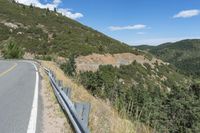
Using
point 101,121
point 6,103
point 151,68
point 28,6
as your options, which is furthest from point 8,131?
point 28,6

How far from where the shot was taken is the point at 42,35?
124 meters

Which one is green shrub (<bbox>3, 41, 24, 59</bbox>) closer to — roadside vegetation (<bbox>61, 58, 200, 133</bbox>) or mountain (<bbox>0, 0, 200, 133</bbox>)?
mountain (<bbox>0, 0, 200, 133</bbox>)

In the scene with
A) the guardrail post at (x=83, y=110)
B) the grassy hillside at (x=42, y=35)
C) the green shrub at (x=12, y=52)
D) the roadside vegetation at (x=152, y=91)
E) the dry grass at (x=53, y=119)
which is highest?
the grassy hillside at (x=42, y=35)

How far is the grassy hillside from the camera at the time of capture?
110 metres

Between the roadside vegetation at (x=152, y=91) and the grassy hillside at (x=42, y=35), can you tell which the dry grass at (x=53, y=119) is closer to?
the roadside vegetation at (x=152, y=91)

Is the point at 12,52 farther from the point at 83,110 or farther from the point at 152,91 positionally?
the point at 83,110

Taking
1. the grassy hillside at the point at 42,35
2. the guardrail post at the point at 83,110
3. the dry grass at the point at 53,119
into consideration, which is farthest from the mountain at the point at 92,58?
the guardrail post at the point at 83,110

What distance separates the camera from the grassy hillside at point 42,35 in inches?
4344

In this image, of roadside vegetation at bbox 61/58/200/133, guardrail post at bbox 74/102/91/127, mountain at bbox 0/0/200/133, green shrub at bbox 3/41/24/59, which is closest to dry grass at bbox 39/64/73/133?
guardrail post at bbox 74/102/91/127

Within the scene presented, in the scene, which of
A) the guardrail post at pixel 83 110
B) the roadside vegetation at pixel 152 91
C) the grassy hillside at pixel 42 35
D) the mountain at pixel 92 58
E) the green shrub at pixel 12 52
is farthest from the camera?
the grassy hillside at pixel 42 35

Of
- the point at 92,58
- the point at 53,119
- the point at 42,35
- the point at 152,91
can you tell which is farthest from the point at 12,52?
the point at 53,119

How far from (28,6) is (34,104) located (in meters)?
169

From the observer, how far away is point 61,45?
113625 mm

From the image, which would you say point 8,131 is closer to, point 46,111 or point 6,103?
point 46,111
